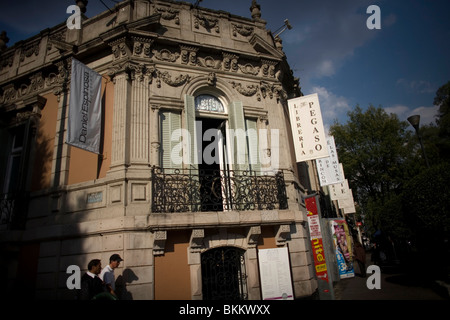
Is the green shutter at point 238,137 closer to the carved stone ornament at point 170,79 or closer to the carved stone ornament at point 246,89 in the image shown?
the carved stone ornament at point 246,89

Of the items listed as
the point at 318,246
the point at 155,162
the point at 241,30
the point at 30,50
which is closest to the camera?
the point at 318,246

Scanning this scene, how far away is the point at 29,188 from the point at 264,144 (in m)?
7.38

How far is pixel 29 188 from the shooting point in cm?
852

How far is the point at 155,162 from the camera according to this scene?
24.7 feet

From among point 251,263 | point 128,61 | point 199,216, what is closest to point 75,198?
point 199,216

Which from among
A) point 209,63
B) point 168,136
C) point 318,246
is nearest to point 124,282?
point 168,136

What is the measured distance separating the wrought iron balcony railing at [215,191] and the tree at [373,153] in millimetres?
16023

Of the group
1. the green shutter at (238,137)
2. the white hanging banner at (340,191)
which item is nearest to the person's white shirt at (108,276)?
the green shutter at (238,137)

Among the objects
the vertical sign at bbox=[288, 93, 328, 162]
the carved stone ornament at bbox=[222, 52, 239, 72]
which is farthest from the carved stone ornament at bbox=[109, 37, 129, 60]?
the vertical sign at bbox=[288, 93, 328, 162]

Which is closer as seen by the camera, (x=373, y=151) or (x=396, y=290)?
(x=396, y=290)

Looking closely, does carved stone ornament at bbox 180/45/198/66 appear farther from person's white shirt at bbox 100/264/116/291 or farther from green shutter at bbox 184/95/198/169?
person's white shirt at bbox 100/264/116/291

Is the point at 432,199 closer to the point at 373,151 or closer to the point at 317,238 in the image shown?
the point at 317,238

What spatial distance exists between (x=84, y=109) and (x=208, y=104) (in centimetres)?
364

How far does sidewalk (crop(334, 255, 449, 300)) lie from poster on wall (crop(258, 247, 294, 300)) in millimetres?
2585
